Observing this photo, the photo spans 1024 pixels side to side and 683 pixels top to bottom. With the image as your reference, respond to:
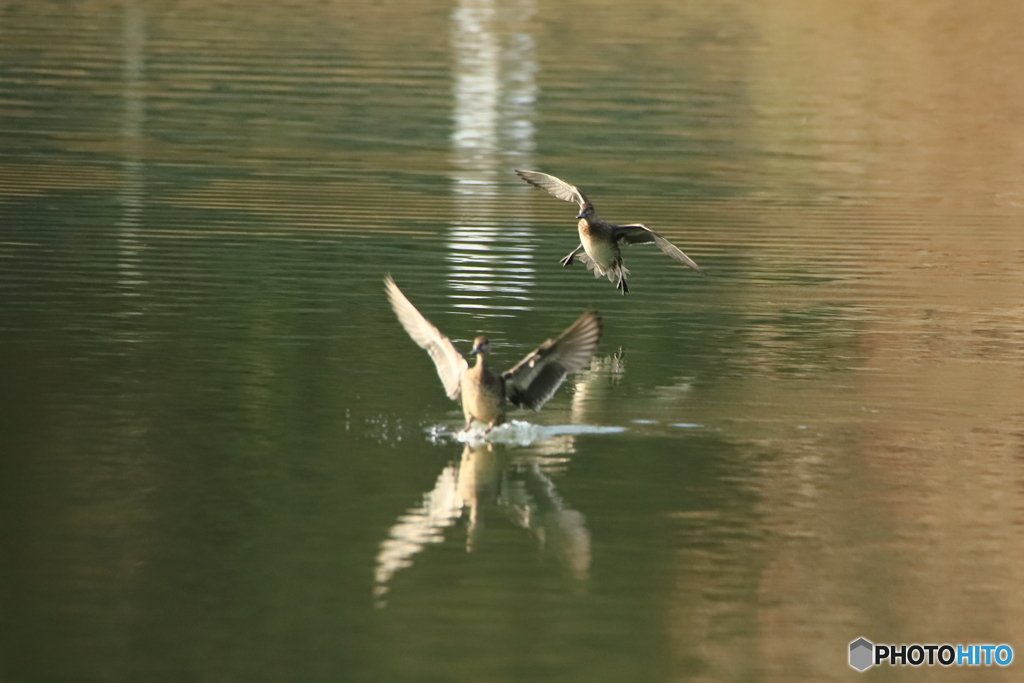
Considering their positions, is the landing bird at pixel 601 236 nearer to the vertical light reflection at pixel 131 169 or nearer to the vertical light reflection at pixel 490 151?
the vertical light reflection at pixel 490 151

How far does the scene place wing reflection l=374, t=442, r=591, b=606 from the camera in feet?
30.0

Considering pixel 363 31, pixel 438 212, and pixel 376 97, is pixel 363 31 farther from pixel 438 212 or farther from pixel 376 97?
pixel 438 212

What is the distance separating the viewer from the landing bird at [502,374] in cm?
1116

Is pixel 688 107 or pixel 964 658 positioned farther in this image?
pixel 688 107

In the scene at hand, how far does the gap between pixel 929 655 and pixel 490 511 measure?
2.67 metres

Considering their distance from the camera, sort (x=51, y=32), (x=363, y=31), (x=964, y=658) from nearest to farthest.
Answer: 1. (x=964, y=658)
2. (x=51, y=32)
3. (x=363, y=31)

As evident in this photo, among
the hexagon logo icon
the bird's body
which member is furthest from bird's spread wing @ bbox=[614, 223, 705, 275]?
the hexagon logo icon

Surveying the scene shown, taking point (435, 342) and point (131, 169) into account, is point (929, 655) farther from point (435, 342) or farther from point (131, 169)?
point (131, 169)

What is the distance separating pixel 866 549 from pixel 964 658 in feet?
4.82

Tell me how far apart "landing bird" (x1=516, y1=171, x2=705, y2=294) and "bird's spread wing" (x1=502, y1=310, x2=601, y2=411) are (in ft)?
12.2

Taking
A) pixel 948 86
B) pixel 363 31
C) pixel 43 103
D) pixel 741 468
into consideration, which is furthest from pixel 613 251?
pixel 363 31

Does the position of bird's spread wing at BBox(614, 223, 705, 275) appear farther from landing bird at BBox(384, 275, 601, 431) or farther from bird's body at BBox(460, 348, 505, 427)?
bird's body at BBox(460, 348, 505, 427)

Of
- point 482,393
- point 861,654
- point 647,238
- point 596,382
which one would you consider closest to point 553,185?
point 647,238

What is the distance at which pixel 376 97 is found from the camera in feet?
105
